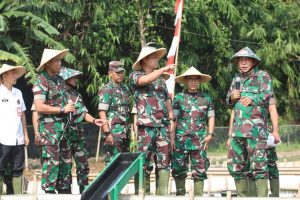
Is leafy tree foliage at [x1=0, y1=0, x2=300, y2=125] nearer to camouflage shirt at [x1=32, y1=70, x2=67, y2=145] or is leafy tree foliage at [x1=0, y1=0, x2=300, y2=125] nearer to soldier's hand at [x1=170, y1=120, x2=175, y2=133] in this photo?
soldier's hand at [x1=170, y1=120, x2=175, y2=133]

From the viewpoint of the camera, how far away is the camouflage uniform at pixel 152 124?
23.9 feet

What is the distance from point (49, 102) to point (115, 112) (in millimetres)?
1057

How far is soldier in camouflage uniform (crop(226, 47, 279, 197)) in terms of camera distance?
6.96 metres

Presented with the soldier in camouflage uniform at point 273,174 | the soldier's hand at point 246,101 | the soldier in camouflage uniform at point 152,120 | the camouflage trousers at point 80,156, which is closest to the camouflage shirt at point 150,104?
the soldier in camouflage uniform at point 152,120

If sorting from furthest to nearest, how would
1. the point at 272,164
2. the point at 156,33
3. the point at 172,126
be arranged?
the point at 156,33
the point at 172,126
the point at 272,164

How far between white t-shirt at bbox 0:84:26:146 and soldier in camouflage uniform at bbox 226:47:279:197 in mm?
2129

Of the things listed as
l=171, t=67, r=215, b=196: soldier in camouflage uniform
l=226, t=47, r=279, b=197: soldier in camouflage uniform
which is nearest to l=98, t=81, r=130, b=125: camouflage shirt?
l=171, t=67, r=215, b=196: soldier in camouflage uniform

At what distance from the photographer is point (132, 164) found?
6.34 m

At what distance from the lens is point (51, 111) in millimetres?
7117

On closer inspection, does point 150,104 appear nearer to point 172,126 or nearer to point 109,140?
point 172,126

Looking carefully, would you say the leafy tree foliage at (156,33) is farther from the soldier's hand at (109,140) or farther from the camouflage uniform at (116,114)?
the soldier's hand at (109,140)

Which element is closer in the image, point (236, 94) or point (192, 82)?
point (236, 94)

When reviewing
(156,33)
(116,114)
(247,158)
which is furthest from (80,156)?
(156,33)

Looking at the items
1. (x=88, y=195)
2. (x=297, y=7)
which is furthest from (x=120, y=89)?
(x=297, y=7)
